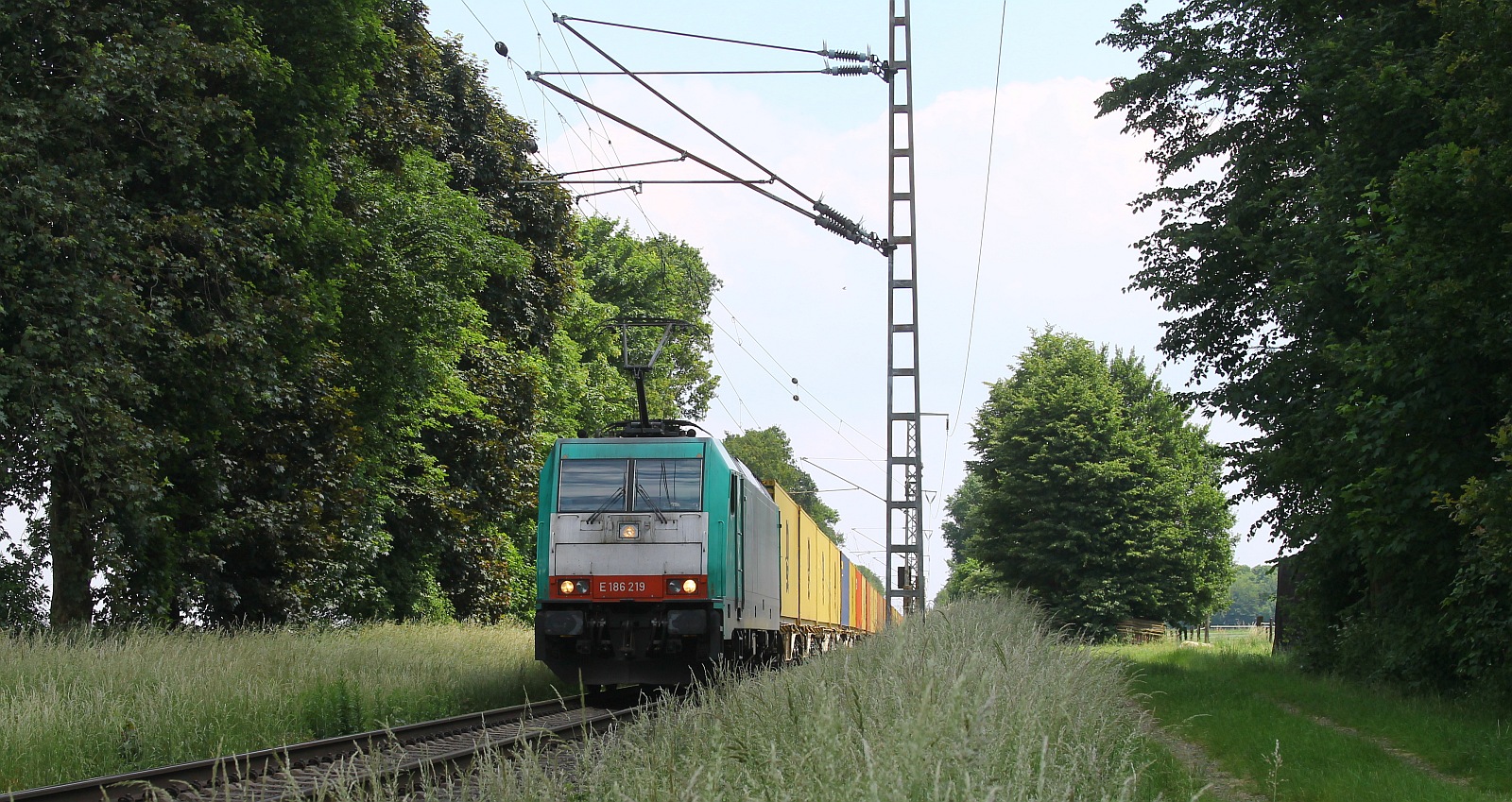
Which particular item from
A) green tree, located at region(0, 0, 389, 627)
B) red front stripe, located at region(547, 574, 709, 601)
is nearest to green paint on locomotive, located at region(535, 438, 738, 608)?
red front stripe, located at region(547, 574, 709, 601)

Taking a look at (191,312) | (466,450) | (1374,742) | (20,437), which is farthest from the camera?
(466,450)

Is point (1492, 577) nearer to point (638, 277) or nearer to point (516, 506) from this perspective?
point (516, 506)

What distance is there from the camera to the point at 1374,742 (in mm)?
13297

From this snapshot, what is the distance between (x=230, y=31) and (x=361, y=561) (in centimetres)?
1090

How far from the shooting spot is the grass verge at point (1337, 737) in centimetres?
1009

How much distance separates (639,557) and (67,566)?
8.44 metres

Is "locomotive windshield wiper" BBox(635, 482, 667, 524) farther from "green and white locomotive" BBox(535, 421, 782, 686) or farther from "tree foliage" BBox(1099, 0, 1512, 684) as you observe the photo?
"tree foliage" BBox(1099, 0, 1512, 684)

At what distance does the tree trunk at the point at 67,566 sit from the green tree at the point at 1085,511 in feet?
95.0

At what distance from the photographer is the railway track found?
6969mm

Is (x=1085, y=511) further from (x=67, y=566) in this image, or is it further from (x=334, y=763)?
(x=334, y=763)

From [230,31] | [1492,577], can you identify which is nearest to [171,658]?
[230,31]

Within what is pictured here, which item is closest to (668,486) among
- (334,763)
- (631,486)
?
(631,486)

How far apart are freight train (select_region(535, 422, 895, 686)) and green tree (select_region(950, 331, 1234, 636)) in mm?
26821

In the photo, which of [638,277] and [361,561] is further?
[638,277]
